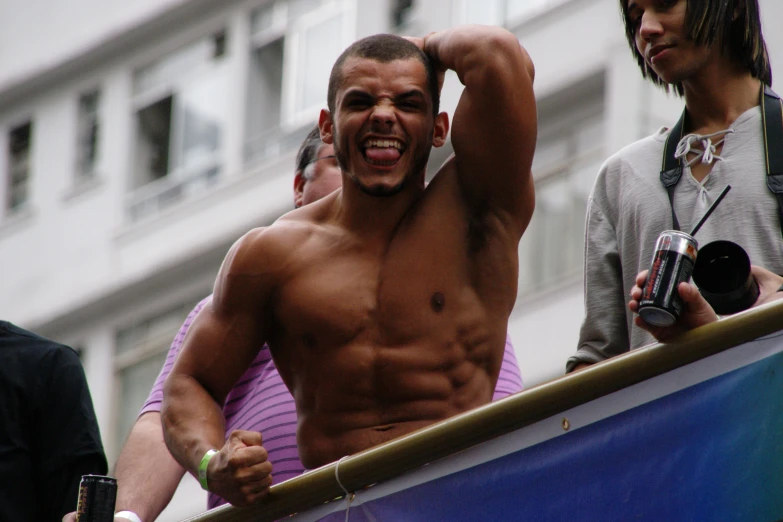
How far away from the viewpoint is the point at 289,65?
66.4 ft

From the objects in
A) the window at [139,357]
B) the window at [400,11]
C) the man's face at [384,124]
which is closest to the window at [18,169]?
the window at [139,357]

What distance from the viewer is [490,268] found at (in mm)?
5254

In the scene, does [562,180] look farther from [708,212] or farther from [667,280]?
[667,280]

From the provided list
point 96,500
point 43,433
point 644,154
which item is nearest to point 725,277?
point 644,154

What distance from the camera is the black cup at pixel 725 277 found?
4.33m

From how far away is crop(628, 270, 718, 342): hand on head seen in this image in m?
4.15

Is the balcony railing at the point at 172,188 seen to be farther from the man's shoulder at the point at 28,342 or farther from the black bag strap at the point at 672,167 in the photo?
the black bag strap at the point at 672,167

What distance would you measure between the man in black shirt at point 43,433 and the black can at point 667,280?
214 centimetres

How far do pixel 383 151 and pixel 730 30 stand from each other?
1.01 m

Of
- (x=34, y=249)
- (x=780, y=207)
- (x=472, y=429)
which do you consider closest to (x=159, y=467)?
(x=472, y=429)

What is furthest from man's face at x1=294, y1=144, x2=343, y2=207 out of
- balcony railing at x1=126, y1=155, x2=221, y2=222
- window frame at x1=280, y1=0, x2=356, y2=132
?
balcony railing at x1=126, y1=155, x2=221, y2=222

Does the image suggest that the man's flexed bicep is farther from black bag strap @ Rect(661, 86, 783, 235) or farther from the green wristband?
the green wristband

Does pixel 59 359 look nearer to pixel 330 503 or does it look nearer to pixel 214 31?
pixel 330 503

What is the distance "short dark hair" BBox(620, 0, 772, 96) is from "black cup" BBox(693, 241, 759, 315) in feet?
2.94
